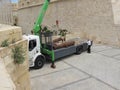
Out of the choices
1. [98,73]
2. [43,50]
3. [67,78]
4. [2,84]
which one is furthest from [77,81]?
[2,84]

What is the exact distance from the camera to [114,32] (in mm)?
11828

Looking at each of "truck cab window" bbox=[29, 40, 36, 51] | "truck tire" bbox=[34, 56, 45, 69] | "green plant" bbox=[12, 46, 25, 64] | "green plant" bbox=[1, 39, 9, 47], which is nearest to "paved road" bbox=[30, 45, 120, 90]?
"truck tire" bbox=[34, 56, 45, 69]

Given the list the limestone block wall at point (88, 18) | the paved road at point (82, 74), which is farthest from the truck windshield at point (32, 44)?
the limestone block wall at point (88, 18)

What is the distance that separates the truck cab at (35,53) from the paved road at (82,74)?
0.31 m

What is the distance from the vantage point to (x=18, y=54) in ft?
14.9

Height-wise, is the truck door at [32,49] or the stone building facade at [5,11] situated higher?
the stone building facade at [5,11]

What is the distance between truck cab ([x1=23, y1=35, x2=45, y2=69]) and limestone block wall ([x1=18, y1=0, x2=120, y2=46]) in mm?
5703

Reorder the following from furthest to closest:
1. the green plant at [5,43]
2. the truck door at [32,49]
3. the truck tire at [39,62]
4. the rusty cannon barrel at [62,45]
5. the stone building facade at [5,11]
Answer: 1. the rusty cannon barrel at [62,45]
2. the truck tire at [39,62]
3. the truck door at [32,49]
4. the stone building facade at [5,11]
5. the green plant at [5,43]

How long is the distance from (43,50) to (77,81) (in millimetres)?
2953

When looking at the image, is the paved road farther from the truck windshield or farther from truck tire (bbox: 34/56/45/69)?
the truck windshield

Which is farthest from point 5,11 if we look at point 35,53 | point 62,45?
point 62,45

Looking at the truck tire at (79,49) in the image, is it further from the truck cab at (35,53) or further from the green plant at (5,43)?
the green plant at (5,43)

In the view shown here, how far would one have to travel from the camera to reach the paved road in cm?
636

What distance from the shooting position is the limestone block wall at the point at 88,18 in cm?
1192
